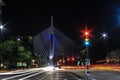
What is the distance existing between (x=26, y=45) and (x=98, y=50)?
56.2 m

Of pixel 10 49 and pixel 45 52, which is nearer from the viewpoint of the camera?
Answer: pixel 10 49

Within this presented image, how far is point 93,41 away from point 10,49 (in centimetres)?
3981

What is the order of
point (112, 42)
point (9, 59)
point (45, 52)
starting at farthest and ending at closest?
point (45, 52) → point (112, 42) → point (9, 59)

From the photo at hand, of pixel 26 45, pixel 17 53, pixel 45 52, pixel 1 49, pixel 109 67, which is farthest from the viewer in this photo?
pixel 26 45

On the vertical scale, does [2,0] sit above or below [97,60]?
above

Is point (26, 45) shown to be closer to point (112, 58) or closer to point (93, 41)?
point (93, 41)

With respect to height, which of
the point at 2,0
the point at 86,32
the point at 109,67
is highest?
the point at 2,0

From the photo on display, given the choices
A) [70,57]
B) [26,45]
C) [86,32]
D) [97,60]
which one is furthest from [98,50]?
[86,32]

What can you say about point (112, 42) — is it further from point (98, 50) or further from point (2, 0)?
point (2, 0)

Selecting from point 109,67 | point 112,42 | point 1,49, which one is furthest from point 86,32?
point 112,42

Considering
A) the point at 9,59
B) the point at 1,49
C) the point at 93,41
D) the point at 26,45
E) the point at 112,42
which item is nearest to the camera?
the point at 1,49

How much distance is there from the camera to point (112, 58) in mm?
107562

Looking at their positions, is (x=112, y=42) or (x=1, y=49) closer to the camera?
(x=1, y=49)

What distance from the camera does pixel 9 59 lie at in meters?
101
